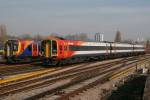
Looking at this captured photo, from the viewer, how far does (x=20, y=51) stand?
1214 inches

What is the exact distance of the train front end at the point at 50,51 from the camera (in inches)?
1052

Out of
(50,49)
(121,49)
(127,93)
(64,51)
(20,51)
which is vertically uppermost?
(50,49)

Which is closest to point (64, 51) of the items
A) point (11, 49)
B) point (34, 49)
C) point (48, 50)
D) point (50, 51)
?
point (50, 51)

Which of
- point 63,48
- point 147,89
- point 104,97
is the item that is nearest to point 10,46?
point 63,48

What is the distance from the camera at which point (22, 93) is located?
13.1 metres

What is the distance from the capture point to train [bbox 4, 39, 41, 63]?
30.1 m

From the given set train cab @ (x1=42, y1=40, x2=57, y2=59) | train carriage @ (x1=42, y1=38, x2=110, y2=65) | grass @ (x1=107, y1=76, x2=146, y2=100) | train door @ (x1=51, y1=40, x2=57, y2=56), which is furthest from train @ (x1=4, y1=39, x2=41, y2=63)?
grass @ (x1=107, y1=76, x2=146, y2=100)

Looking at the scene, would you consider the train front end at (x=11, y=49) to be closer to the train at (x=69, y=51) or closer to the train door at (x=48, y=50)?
the train at (x=69, y=51)

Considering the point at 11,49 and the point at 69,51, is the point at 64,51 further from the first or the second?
the point at 11,49

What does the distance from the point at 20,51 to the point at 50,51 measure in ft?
17.9

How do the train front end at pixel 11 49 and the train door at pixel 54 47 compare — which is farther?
the train front end at pixel 11 49

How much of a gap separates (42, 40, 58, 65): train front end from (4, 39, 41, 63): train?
8.48 ft

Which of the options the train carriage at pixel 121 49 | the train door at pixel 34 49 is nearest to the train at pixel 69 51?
the train carriage at pixel 121 49

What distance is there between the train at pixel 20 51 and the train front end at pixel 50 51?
8.48 ft
